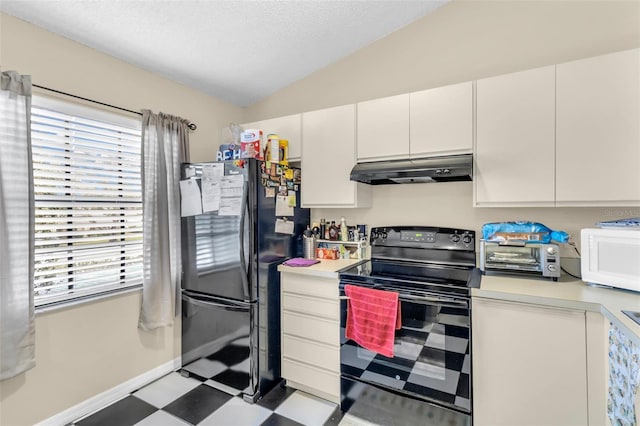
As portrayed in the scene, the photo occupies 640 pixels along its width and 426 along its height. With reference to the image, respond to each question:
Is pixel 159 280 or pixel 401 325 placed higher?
pixel 159 280

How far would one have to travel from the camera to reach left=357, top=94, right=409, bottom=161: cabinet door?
2.11 m

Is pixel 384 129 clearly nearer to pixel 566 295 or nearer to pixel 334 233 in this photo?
pixel 334 233

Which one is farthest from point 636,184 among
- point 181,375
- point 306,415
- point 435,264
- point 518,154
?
point 181,375

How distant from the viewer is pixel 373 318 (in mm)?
1845

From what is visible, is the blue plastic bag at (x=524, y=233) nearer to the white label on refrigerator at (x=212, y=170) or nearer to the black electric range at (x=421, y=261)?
the black electric range at (x=421, y=261)

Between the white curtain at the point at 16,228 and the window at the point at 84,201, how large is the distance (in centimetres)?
12

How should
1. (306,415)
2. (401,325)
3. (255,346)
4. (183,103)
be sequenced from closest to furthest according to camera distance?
(401,325), (306,415), (255,346), (183,103)

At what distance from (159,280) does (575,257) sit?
2.86 meters

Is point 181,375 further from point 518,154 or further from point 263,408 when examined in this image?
point 518,154

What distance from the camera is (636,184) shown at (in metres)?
1.54

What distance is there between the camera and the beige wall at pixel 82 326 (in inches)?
67.9

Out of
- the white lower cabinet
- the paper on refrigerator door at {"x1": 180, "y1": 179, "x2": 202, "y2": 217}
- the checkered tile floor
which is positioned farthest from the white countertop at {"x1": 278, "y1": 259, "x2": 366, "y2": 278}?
the checkered tile floor

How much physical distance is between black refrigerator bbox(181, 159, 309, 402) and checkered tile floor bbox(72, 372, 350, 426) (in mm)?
84

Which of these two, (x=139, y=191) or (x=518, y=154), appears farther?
(x=139, y=191)
